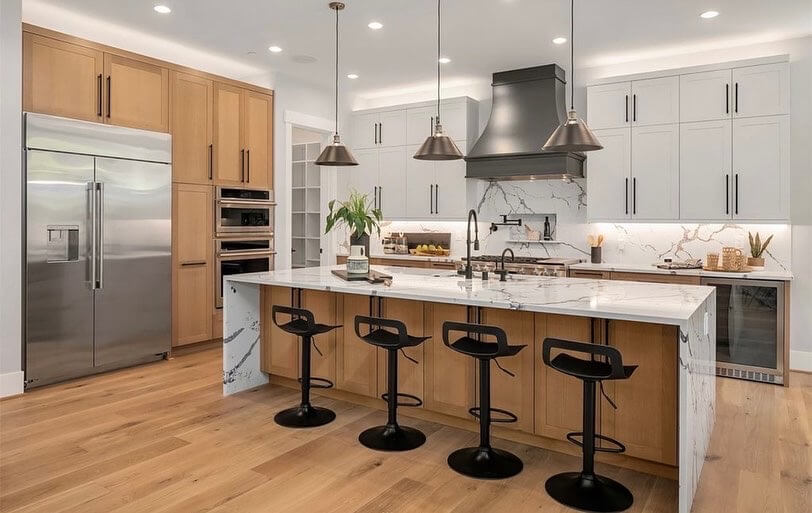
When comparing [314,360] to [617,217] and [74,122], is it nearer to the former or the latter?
[74,122]

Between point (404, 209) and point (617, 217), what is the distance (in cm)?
248

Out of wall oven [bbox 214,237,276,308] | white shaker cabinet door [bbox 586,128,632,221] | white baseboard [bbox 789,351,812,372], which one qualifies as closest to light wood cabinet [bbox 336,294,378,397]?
wall oven [bbox 214,237,276,308]

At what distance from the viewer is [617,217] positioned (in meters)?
5.58

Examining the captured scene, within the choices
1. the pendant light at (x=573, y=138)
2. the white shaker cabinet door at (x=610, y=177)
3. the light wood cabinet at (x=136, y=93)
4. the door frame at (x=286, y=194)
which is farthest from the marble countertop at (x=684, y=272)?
the light wood cabinet at (x=136, y=93)

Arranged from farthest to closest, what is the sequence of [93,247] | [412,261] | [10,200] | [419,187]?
[419,187] → [412,261] → [93,247] → [10,200]

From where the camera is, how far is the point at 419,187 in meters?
6.80

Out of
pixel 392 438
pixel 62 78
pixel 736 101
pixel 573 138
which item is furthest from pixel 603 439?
pixel 62 78

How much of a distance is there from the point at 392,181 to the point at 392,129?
0.62 meters

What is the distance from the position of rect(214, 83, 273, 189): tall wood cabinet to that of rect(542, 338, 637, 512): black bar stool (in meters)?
4.11

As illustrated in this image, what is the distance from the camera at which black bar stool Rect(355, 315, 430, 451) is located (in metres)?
3.19

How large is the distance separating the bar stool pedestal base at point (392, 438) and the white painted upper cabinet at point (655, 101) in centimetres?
373

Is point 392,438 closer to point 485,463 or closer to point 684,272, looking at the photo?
point 485,463

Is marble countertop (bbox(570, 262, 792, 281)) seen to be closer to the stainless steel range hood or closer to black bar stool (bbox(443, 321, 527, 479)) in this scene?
the stainless steel range hood

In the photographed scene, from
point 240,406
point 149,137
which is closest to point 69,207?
point 149,137
